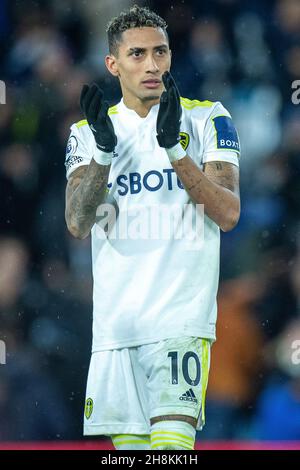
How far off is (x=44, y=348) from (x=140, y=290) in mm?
1689

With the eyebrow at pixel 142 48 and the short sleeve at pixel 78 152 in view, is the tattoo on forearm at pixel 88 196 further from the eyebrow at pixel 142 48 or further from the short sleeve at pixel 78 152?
the eyebrow at pixel 142 48

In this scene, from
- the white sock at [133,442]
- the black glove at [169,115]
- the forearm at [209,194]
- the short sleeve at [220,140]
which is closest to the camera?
the black glove at [169,115]

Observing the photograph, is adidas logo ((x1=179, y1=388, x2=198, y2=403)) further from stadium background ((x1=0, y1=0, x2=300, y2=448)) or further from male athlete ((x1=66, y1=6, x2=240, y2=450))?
stadium background ((x1=0, y1=0, x2=300, y2=448))

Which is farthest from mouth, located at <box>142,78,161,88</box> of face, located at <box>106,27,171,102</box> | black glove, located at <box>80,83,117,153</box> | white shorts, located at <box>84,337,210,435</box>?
white shorts, located at <box>84,337,210,435</box>

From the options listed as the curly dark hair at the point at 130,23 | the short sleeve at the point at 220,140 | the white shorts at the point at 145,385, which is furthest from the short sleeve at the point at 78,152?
the white shorts at the point at 145,385

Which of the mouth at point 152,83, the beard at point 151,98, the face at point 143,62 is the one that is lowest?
the beard at point 151,98

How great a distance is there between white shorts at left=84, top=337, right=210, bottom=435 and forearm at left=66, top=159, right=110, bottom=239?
1.59ft

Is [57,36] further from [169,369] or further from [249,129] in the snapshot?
[169,369]

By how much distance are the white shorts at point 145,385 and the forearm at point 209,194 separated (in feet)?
1.47

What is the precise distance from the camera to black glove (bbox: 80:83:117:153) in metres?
3.17

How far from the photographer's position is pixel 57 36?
5.18 m

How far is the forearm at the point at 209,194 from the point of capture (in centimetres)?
321

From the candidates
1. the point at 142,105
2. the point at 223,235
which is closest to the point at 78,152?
the point at 142,105

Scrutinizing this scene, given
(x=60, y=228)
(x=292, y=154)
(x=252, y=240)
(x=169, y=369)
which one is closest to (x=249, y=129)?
(x=292, y=154)
